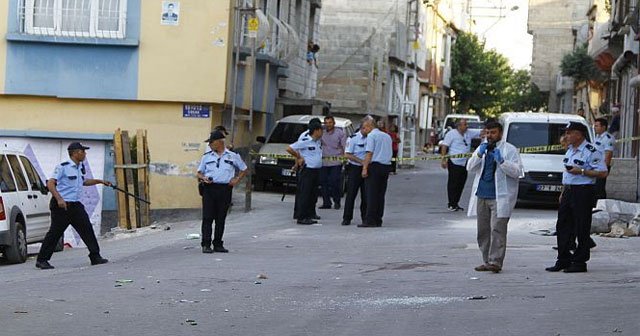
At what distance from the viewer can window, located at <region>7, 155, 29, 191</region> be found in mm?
17938

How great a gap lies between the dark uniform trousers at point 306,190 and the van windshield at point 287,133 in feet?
26.6

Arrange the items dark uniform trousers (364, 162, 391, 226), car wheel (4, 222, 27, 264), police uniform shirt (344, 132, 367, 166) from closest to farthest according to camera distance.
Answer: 1. car wheel (4, 222, 27, 264)
2. dark uniform trousers (364, 162, 391, 226)
3. police uniform shirt (344, 132, 367, 166)

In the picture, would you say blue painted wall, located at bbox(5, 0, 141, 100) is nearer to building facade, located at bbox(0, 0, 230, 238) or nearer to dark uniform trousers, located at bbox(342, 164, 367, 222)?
building facade, located at bbox(0, 0, 230, 238)

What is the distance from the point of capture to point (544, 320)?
9969 mm

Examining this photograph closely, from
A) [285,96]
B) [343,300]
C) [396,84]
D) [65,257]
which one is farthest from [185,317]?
[396,84]

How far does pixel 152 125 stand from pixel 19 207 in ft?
24.4

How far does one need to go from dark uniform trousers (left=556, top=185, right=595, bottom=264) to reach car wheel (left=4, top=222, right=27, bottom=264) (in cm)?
760

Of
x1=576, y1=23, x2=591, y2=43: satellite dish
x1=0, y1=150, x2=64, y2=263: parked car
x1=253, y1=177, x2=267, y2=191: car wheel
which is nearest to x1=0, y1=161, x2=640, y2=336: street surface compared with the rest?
x1=0, y1=150, x2=64, y2=263: parked car

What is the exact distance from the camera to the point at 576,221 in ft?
43.8

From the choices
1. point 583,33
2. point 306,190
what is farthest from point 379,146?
point 583,33

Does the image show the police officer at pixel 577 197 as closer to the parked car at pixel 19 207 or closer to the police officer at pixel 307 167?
the police officer at pixel 307 167

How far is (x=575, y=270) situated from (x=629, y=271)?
1.98 ft

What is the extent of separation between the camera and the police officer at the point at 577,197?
1327 centimetres

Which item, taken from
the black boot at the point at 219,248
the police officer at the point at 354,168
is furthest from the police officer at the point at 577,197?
the police officer at the point at 354,168
